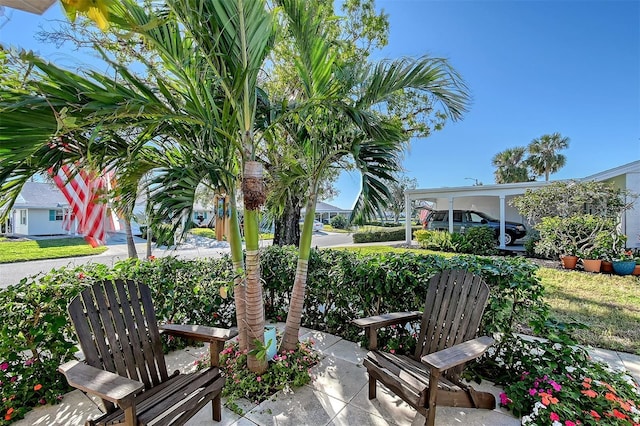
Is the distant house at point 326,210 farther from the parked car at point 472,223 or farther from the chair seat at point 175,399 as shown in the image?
the chair seat at point 175,399

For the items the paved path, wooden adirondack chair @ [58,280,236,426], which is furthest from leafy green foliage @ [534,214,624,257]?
wooden adirondack chair @ [58,280,236,426]

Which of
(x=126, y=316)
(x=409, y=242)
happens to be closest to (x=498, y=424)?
(x=126, y=316)

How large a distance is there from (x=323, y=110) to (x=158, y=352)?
2532 millimetres

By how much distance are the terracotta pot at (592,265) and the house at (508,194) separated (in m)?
2.95

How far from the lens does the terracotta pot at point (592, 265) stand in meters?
7.35

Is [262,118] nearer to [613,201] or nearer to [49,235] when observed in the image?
[613,201]

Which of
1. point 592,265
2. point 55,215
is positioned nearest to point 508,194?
point 592,265

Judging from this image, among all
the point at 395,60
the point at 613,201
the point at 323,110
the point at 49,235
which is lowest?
the point at 49,235

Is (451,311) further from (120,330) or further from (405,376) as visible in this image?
(120,330)

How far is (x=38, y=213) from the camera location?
20172mm

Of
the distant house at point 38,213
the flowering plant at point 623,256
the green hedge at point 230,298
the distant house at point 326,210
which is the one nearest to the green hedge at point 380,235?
the distant house at point 326,210

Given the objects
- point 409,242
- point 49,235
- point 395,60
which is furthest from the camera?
point 49,235

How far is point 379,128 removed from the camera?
7.91 ft

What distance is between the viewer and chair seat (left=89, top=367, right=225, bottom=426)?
5.44 ft
